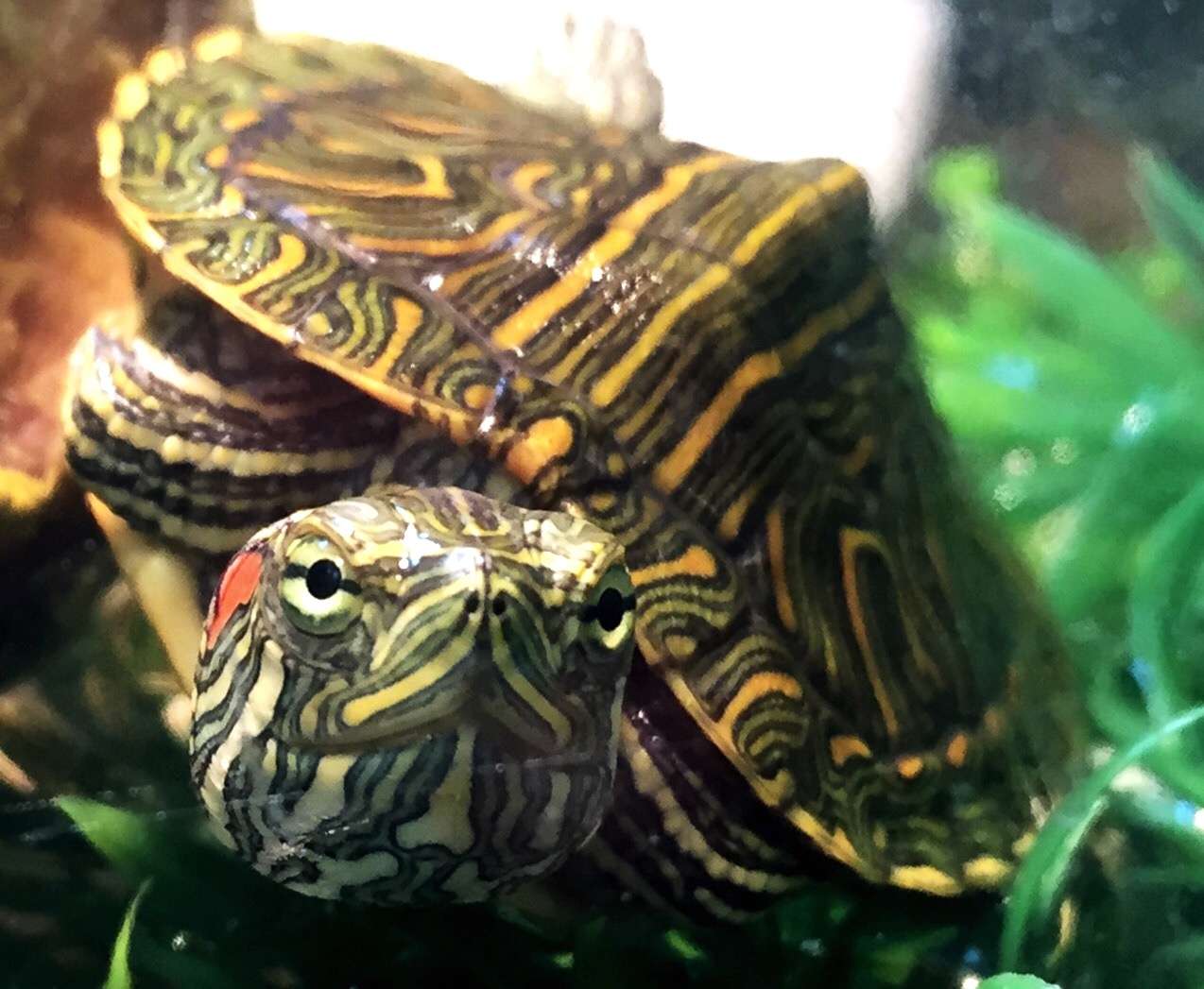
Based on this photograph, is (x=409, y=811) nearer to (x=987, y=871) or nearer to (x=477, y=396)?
(x=477, y=396)

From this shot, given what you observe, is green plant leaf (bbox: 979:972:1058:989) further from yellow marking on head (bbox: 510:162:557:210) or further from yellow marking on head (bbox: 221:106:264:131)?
yellow marking on head (bbox: 221:106:264:131)

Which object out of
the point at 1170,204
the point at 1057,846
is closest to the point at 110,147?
the point at 1057,846

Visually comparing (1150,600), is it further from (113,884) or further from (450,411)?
(113,884)

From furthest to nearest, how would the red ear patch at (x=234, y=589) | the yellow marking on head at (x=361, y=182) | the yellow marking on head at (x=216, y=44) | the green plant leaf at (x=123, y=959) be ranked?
the yellow marking on head at (x=216, y=44), the yellow marking on head at (x=361, y=182), the green plant leaf at (x=123, y=959), the red ear patch at (x=234, y=589)

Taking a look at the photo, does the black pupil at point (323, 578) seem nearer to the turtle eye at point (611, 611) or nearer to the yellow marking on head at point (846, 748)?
the turtle eye at point (611, 611)

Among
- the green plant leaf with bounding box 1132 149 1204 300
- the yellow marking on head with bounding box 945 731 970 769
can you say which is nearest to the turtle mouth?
the yellow marking on head with bounding box 945 731 970 769

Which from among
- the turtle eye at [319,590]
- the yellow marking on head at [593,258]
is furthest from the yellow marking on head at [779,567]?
the turtle eye at [319,590]

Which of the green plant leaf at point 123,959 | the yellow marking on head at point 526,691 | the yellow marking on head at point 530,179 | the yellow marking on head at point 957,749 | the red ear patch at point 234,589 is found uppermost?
the yellow marking on head at point 530,179

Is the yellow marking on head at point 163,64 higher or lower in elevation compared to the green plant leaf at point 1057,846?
higher
